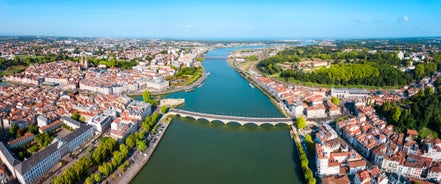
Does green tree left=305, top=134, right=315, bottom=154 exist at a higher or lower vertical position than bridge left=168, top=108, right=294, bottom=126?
lower

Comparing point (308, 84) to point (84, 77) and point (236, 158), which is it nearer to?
point (236, 158)

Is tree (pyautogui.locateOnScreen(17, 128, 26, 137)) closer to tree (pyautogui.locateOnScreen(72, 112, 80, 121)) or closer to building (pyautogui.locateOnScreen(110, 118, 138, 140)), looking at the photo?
tree (pyautogui.locateOnScreen(72, 112, 80, 121))

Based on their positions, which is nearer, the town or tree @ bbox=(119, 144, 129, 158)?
the town

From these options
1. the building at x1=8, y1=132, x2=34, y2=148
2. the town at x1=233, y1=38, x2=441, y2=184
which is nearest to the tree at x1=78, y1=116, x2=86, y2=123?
the building at x1=8, y1=132, x2=34, y2=148

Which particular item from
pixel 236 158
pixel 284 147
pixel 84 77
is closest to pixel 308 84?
pixel 284 147

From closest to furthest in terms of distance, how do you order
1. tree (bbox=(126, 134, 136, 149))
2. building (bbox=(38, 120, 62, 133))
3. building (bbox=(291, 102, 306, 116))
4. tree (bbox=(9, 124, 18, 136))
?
tree (bbox=(126, 134, 136, 149)), tree (bbox=(9, 124, 18, 136)), building (bbox=(38, 120, 62, 133)), building (bbox=(291, 102, 306, 116))

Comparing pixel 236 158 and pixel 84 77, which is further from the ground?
pixel 84 77

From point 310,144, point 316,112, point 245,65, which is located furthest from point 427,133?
point 245,65
